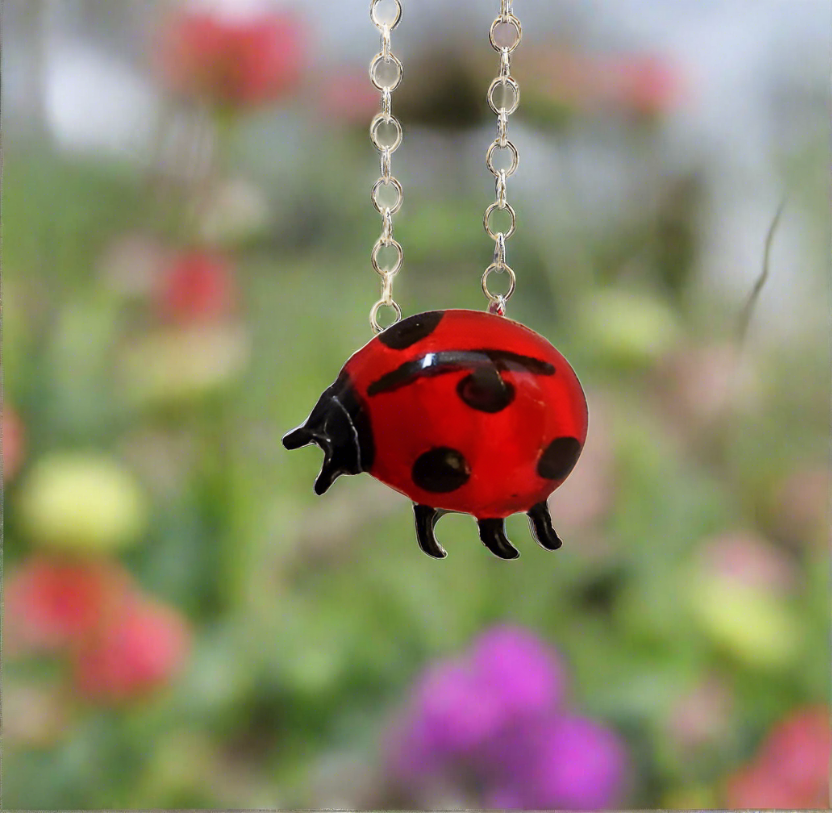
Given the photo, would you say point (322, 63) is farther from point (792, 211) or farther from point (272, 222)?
point (792, 211)

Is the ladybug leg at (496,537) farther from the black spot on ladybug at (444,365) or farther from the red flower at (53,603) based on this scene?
the red flower at (53,603)

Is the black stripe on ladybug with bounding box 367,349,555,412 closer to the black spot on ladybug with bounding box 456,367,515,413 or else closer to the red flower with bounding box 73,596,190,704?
the black spot on ladybug with bounding box 456,367,515,413

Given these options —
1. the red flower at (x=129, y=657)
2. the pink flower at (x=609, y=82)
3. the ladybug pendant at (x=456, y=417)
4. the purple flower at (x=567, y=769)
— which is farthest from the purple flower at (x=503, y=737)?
the pink flower at (x=609, y=82)

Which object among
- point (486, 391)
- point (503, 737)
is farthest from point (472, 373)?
point (503, 737)

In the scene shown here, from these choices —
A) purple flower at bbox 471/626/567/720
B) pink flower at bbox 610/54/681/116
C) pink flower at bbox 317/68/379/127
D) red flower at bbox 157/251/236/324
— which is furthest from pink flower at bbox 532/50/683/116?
purple flower at bbox 471/626/567/720

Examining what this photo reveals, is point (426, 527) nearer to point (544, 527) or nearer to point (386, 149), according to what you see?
point (544, 527)
